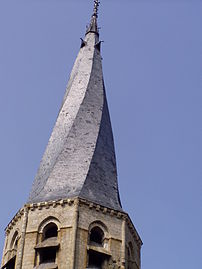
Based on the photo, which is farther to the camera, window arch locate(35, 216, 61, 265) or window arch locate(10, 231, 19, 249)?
window arch locate(10, 231, 19, 249)

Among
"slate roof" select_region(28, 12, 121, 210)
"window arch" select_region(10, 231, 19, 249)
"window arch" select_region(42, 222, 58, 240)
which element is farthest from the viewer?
"slate roof" select_region(28, 12, 121, 210)

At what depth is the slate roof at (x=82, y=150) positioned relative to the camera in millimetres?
31594

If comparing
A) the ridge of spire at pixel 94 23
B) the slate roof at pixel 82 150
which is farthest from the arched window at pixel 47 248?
the ridge of spire at pixel 94 23

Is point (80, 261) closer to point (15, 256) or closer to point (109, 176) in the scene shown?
point (15, 256)

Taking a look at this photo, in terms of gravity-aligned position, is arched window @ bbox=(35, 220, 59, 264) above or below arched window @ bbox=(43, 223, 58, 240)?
below

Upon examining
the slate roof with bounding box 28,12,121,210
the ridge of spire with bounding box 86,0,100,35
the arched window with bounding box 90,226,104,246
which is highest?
the ridge of spire with bounding box 86,0,100,35

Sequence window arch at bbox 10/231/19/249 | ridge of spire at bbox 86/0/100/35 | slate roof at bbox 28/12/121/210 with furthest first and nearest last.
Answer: ridge of spire at bbox 86/0/100/35
slate roof at bbox 28/12/121/210
window arch at bbox 10/231/19/249

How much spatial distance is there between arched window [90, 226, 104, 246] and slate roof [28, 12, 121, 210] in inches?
49.1

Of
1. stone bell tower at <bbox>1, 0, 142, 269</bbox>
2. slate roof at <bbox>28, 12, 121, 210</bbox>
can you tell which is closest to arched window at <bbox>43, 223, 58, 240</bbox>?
stone bell tower at <bbox>1, 0, 142, 269</bbox>

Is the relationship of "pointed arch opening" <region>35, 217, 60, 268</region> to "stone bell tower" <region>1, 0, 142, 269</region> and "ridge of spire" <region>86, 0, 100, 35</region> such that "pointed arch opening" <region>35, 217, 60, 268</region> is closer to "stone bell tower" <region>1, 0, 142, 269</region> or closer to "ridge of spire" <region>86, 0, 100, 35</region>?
"stone bell tower" <region>1, 0, 142, 269</region>

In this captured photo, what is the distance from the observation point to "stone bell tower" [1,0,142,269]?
29.2 m

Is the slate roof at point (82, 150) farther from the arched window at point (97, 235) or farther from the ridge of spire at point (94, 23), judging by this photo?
the ridge of spire at point (94, 23)

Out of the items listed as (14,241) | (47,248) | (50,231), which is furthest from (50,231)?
(14,241)

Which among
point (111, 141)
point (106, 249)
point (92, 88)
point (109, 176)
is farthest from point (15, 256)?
point (92, 88)
